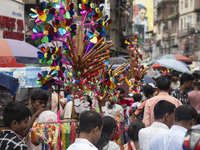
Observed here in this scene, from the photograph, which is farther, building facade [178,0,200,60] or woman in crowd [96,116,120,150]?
building facade [178,0,200,60]

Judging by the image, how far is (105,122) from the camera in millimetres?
3926

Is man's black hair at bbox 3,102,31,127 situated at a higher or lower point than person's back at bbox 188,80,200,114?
higher

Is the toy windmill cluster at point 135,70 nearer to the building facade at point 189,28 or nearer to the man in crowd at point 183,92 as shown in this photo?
the man in crowd at point 183,92

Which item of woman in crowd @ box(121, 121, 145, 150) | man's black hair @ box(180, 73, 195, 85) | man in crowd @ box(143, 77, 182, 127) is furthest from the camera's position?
man's black hair @ box(180, 73, 195, 85)

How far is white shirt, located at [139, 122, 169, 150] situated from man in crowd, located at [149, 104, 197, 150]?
16.7 inches

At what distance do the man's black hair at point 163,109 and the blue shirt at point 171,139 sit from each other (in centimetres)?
46

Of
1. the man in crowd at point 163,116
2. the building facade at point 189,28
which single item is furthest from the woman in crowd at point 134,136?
the building facade at point 189,28

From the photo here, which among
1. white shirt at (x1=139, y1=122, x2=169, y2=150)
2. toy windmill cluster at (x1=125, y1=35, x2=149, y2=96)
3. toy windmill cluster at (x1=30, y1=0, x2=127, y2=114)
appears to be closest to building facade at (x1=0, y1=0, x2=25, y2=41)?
toy windmill cluster at (x1=125, y1=35, x2=149, y2=96)

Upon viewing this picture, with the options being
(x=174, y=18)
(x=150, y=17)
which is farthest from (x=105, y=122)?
(x=150, y=17)

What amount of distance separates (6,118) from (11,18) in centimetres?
1326

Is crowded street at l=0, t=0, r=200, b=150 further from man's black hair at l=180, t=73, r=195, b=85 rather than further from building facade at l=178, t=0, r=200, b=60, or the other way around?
building facade at l=178, t=0, r=200, b=60

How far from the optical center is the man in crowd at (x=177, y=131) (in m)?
2.82

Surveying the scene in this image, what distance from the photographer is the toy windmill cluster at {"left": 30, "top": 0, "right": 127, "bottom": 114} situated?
424 cm

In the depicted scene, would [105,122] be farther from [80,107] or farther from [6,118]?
[6,118]
